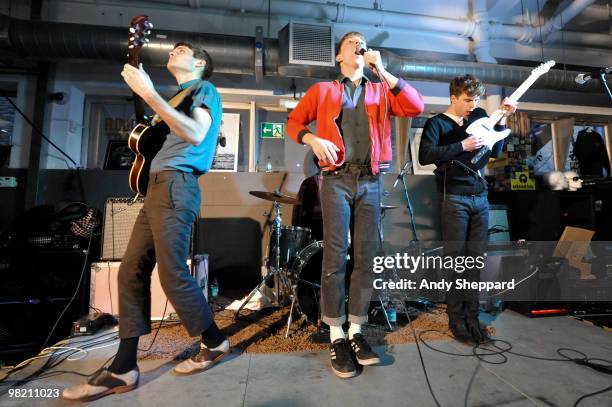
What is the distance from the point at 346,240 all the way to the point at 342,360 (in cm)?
61

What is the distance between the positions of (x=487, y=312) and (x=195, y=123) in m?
2.91

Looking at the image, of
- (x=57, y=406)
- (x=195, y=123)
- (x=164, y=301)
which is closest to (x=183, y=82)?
(x=195, y=123)

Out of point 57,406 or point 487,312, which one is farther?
point 487,312

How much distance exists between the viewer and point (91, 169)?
3729 mm

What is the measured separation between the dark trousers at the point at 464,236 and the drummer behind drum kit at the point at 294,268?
94 cm

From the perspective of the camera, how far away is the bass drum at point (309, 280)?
7.30ft

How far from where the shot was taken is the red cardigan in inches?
65.3

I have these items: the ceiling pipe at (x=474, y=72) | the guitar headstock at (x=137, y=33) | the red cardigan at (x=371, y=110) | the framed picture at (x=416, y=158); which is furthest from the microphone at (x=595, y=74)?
the guitar headstock at (x=137, y=33)

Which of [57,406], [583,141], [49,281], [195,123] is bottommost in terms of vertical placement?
[57,406]

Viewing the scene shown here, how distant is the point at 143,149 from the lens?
1541 mm

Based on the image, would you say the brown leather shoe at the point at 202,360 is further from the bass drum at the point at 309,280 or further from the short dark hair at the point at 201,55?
the short dark hair at the point at 201,55

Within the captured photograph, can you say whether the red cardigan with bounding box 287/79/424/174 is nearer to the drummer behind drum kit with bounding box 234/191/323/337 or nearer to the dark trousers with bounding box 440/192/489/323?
the dark trousers with bounding box 440/192/489/323

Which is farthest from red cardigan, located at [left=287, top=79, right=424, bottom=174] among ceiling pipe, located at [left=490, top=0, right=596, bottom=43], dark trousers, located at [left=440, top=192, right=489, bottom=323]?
ceiling pipe, located at [left=490, top=0, right=596, bottom=43]

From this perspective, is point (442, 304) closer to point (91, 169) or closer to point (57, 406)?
point (57, 406)
